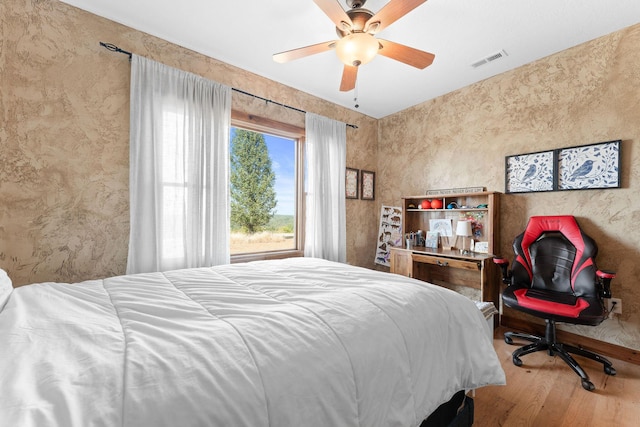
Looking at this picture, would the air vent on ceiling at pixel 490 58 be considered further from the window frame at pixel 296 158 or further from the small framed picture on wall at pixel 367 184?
the window frame at pixel 296 158

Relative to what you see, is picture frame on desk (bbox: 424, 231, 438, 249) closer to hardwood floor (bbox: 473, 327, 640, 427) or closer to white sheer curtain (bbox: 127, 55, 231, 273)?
hardwood floor (bbox: 473, 327, 640, 427)

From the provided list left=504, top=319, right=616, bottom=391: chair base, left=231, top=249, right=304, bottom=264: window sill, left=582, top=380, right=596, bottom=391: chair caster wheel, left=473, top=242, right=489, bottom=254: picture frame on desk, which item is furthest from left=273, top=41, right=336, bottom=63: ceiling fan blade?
left=582, top=380, right=596, bottom=391: chair caster wheel

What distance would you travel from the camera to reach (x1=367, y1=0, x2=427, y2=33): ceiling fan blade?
5.11 feet

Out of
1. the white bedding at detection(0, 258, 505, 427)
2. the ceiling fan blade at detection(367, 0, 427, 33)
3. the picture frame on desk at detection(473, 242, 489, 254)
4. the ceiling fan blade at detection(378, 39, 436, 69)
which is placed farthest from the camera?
the picture frame on desk at detection(473, 242, 489, 254)

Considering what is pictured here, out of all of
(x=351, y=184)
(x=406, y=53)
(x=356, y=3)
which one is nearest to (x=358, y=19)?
(x=356, y=3)

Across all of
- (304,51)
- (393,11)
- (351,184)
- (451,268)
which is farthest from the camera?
(351,184)

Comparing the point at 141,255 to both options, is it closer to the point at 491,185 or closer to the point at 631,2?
the point at 491,185

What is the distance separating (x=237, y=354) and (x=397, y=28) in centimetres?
266

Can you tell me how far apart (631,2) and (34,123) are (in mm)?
4540

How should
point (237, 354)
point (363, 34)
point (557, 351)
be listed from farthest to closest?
Answer: point (557, 351)
point (363, 34)
point (237, 354)

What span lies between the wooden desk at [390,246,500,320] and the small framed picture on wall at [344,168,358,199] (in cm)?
101

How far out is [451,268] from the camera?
138 inches

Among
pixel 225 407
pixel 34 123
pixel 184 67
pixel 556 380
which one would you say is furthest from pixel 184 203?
pixel 556 380

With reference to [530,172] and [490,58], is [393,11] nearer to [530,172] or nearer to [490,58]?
[490,58]
